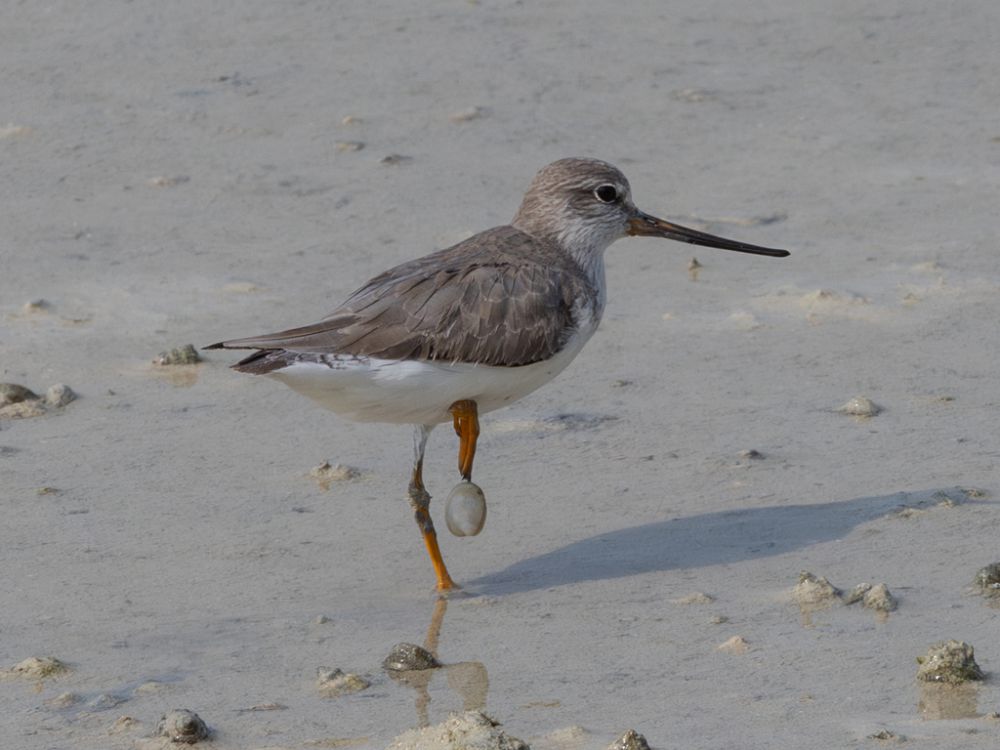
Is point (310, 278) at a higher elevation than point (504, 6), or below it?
below

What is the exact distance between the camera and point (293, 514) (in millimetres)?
6953

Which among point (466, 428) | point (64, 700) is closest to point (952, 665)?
point (466, 428)

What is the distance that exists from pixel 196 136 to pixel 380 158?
1.19 metres

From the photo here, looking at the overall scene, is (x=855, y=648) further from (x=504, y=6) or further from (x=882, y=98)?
(x=504, y=6)

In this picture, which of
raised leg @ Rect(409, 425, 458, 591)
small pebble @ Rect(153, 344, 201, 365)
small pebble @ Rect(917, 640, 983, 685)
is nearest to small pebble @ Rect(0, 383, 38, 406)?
small pebble @ Rect(153, 344, 201, 365)

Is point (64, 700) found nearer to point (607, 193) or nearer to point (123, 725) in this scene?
point (123, 725)

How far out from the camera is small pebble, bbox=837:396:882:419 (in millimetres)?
7672

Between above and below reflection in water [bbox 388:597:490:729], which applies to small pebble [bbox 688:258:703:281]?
above

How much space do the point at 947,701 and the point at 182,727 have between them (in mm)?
2251

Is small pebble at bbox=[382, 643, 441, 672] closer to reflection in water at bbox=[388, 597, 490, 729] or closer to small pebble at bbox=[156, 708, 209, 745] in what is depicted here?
reflection in water at bbox=[388, 597, 490, 729]

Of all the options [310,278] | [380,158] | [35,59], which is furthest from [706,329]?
[35,59]

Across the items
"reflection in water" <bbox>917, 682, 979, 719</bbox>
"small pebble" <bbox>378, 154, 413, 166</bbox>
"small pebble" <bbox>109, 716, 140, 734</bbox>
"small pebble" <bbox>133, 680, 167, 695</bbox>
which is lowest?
"small pebble" <bbox>133, 680, 167, 695</bbox>

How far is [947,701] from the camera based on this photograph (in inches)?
206

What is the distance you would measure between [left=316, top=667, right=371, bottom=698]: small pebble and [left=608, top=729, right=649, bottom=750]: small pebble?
98 centimetres
